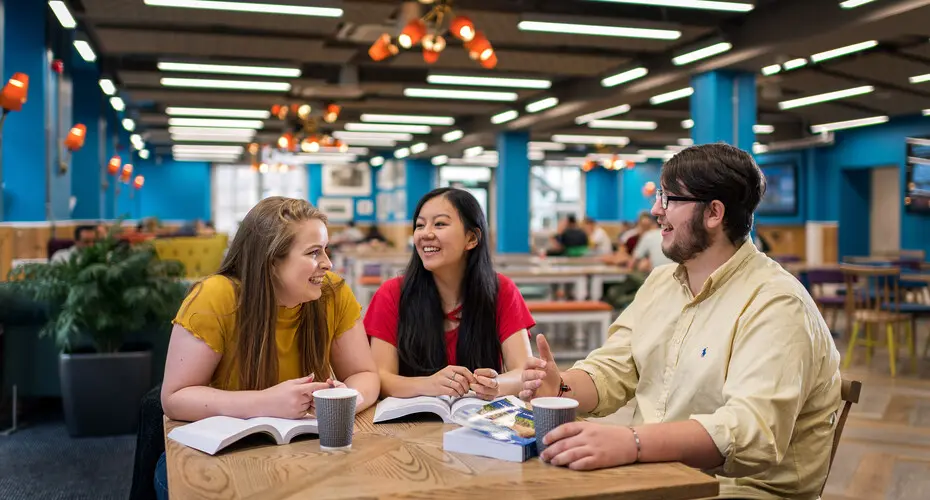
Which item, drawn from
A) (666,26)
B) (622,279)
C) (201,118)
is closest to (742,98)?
(666,26)

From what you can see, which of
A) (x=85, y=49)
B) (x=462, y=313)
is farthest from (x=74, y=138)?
(x=462, y=313)

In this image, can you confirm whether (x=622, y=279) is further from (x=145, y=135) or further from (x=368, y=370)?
(x=145, y=135)

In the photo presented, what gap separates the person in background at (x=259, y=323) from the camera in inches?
74.9

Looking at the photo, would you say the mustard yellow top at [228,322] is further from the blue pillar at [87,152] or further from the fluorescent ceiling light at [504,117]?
the blue pillar at [87,152]

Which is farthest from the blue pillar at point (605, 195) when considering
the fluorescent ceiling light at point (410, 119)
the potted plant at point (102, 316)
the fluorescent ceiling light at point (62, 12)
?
the potted plant at point (102, 316)

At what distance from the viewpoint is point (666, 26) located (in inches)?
310

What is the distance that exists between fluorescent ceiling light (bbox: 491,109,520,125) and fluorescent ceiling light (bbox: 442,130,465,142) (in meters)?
1.70

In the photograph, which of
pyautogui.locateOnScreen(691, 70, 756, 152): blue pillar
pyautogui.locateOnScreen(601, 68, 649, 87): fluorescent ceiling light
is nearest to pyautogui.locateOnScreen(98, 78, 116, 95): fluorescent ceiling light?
pyautogui.locateOnScreen(601, 68, 649, 87): fluorescent ceiling light

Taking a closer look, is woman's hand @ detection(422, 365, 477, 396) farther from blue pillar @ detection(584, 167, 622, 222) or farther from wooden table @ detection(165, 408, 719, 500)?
blue pillar @ detection(584, 167, 622, 222)

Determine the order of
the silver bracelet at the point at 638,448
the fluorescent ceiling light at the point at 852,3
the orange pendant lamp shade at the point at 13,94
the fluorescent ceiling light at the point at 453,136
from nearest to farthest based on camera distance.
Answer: the silver bracelet at the point at 638,448 < the orange pendant lamp shade at the point at 13,94 < the fluorescent ceiling light at the point at 852,3 < the fluorescent ceiling light at the point at 453,136

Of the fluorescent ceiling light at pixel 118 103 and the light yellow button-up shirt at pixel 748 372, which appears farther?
the fluorescent ceiling light at pixel 118 103

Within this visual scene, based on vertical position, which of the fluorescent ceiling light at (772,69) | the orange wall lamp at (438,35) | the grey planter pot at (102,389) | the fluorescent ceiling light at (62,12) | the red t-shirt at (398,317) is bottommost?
the grey planter pot at (102,389)

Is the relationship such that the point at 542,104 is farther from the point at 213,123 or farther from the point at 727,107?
the point at 213,123

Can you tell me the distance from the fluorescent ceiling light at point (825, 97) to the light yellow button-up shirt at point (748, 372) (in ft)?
36.8
